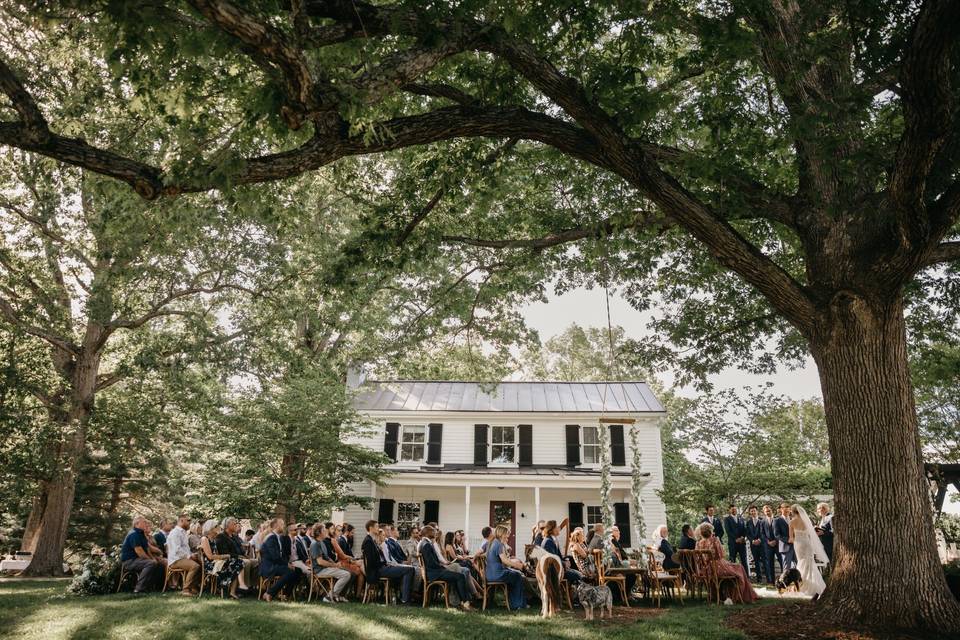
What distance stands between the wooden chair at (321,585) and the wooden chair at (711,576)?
6.60 metres

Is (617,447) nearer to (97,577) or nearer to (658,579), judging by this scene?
(658,579)

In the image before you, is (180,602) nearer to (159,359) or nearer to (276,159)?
(276,159)

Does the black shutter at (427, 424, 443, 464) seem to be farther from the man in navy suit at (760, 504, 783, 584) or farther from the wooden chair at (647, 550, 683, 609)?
the man in navy suit at (760, 504, 783, 584)

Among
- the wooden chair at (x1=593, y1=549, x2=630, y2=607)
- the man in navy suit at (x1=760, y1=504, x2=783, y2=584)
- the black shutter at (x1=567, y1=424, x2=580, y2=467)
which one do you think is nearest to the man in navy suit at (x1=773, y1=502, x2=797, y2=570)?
the man in navy suit at (x1=760, y1=504, x2=783, y2=584)

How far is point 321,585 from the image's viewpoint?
1024cm

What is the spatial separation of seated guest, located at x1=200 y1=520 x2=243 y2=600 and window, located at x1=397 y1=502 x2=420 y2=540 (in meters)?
12.0

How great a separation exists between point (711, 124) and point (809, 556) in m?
8.22

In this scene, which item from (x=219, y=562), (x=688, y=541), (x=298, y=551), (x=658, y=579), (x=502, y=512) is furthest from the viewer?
(x=502, y=512)

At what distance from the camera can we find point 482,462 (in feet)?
73.6

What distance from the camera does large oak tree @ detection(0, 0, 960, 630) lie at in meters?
4.51

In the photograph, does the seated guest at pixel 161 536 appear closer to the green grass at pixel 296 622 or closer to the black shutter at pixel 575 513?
the green grass at pixel 296 622

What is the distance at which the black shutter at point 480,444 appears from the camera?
22.5 meters

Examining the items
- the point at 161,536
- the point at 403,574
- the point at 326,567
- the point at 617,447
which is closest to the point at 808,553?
the point at 403,574

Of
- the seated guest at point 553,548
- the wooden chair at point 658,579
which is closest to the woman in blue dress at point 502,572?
the seated guest at point 553,548
